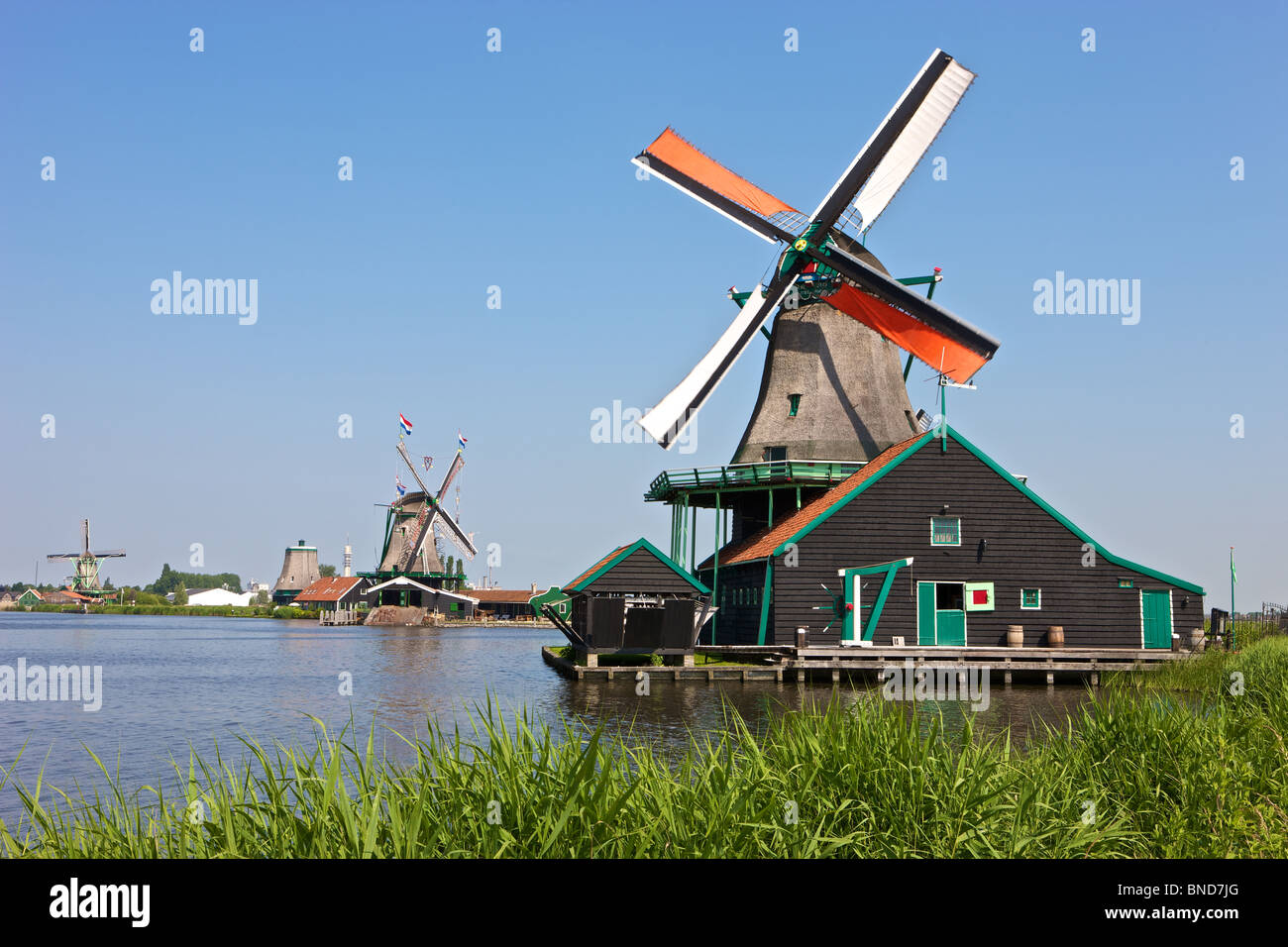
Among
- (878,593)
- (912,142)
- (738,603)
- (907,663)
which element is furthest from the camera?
(912,142)

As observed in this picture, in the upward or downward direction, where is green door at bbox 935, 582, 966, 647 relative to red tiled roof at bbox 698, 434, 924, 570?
downward

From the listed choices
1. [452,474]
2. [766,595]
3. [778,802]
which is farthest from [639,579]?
[452,474]

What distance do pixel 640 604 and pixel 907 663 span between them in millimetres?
7583

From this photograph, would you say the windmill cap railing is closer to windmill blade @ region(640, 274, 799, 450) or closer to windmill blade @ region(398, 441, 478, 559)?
windmill blade @ region(640, 274, 799, 450)

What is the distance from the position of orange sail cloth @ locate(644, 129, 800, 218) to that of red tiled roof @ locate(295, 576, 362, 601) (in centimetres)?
7877

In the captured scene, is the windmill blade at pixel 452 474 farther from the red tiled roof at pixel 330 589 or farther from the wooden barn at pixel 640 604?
the wooden barn at pixel 640 604

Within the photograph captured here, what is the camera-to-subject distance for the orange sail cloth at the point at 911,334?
33531 mm

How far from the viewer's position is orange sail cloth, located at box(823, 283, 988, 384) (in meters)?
33.5

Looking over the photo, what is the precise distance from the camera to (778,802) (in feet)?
23.8

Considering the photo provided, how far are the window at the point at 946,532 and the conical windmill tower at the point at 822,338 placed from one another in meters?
4.95

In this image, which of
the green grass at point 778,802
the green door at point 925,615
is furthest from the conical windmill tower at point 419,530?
the green grass at point 778,802

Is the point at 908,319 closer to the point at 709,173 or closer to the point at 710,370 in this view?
the point at 710,370

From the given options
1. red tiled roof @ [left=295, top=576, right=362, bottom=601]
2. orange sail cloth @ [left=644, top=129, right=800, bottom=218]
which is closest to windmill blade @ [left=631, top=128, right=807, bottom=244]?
orange sail cloth @ [left=644, top=129, right=800, bottom=218]
